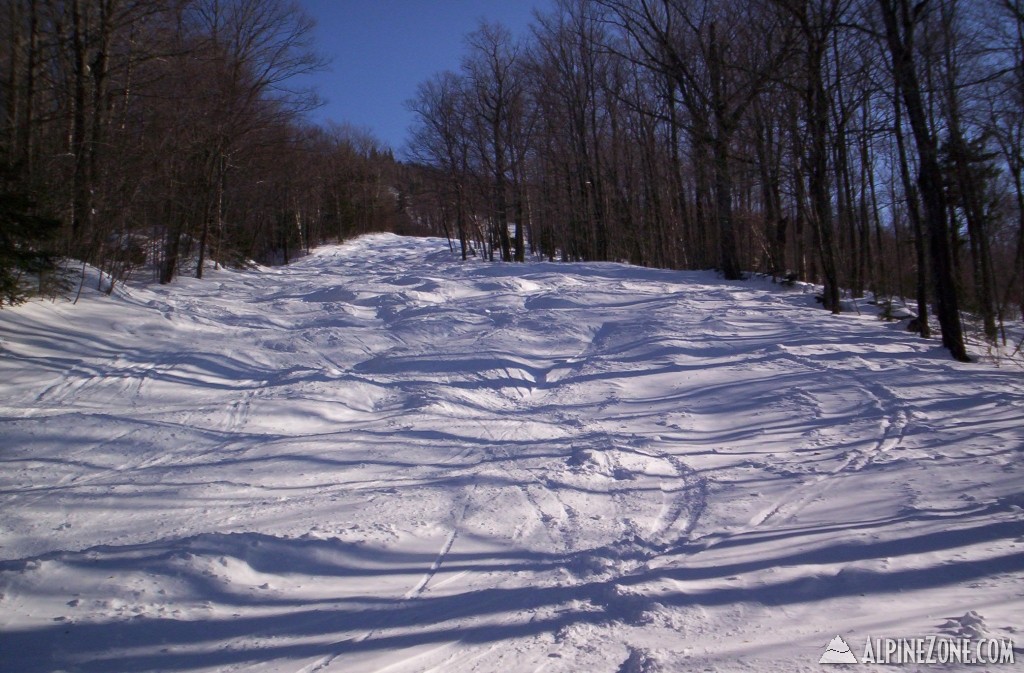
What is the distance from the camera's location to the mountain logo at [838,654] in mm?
3031

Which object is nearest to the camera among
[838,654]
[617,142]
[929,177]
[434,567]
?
[838,654]

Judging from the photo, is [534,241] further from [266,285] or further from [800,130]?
[800,130]

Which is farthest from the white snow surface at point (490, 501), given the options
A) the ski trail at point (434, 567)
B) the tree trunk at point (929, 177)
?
the tree trunk at point (929, 177)

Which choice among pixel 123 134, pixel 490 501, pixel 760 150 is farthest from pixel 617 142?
pixel 490 501

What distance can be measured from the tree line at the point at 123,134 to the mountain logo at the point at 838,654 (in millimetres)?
10066

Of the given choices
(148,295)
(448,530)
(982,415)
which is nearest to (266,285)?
(148,295)

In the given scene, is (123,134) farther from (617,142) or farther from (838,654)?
(617,142)

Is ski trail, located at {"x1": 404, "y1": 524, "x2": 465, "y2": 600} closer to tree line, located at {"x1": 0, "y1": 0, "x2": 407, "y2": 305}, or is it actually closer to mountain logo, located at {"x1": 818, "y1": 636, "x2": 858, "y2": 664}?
mountain logo, located at {"x1": 818, "y1": 636, "x2": 858, "y2": 664}

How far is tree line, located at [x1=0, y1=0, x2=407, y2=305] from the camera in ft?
33.5

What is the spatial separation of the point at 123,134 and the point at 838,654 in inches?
647

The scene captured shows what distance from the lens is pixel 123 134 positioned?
13.8 meters

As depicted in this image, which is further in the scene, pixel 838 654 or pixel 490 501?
pixel 490 501

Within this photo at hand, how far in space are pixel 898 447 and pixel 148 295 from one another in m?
15.0

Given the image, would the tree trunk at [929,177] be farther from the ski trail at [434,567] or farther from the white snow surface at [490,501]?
the ski trail at [434,567]
